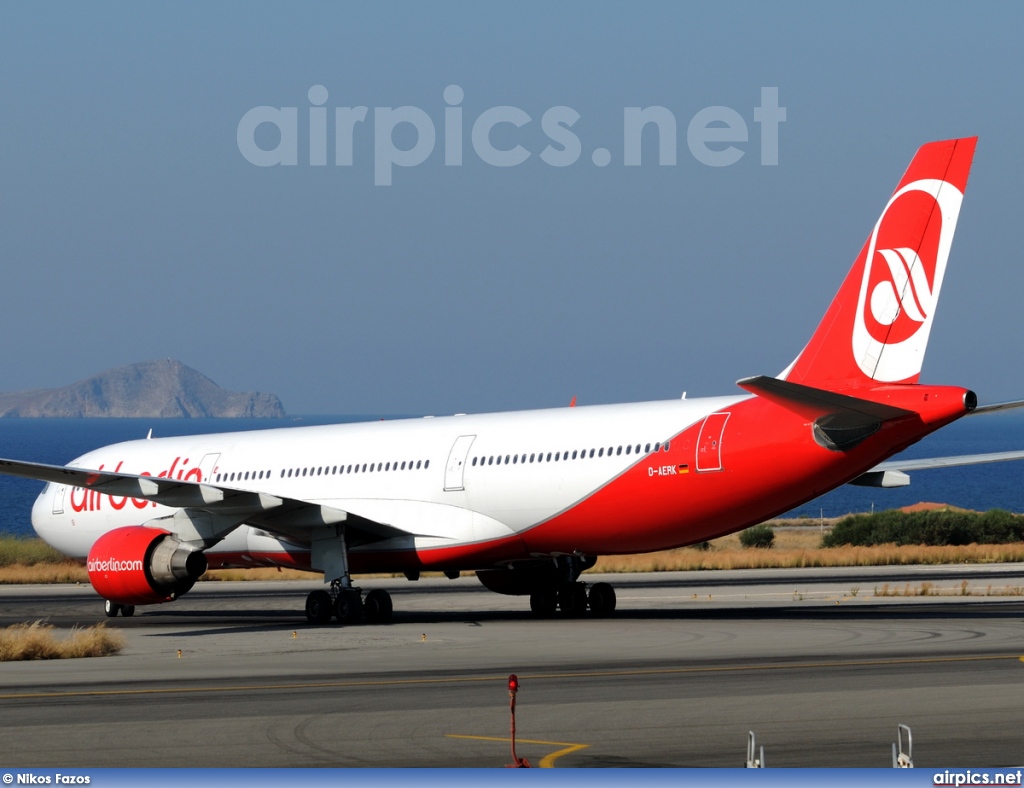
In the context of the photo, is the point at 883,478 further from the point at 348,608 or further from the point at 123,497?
the point at 123,497

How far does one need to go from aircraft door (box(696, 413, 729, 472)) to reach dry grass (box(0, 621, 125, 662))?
9902mm

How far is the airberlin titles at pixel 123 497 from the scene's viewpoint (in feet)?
113

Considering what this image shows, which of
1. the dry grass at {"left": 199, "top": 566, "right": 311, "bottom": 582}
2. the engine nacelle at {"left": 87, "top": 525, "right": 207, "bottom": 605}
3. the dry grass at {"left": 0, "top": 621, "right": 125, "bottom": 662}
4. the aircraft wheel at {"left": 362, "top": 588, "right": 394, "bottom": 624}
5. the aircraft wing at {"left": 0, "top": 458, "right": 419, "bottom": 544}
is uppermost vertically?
the aircraft wing at {"left": 0, "top": 458, "right": 419, "bottom": 544}

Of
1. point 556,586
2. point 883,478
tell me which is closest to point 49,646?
point 556,586

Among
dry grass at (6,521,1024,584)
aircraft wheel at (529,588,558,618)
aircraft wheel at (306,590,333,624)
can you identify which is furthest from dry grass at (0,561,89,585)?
aircraft wheel at (529,588,558,618)

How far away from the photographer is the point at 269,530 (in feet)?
101

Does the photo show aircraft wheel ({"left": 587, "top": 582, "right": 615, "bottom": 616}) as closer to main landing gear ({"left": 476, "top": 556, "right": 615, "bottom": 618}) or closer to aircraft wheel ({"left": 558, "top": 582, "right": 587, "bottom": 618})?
main landing gear ({"left": 476, "top": 556, "right": 615, "bottom": 618})

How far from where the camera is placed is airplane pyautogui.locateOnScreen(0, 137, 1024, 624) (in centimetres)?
2478

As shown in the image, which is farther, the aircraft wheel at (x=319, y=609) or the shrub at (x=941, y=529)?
the shrub at (x=941, y=529)

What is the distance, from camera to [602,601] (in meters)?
30.6

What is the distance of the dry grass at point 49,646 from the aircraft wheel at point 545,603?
9864 millimetres

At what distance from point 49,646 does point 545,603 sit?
37.0 feet

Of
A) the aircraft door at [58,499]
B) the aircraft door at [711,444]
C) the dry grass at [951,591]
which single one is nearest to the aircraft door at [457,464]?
the aircraft door at [711,444]

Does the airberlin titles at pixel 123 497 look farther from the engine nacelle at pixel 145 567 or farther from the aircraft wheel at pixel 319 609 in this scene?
the aircraft wheel at pixel 319 609
